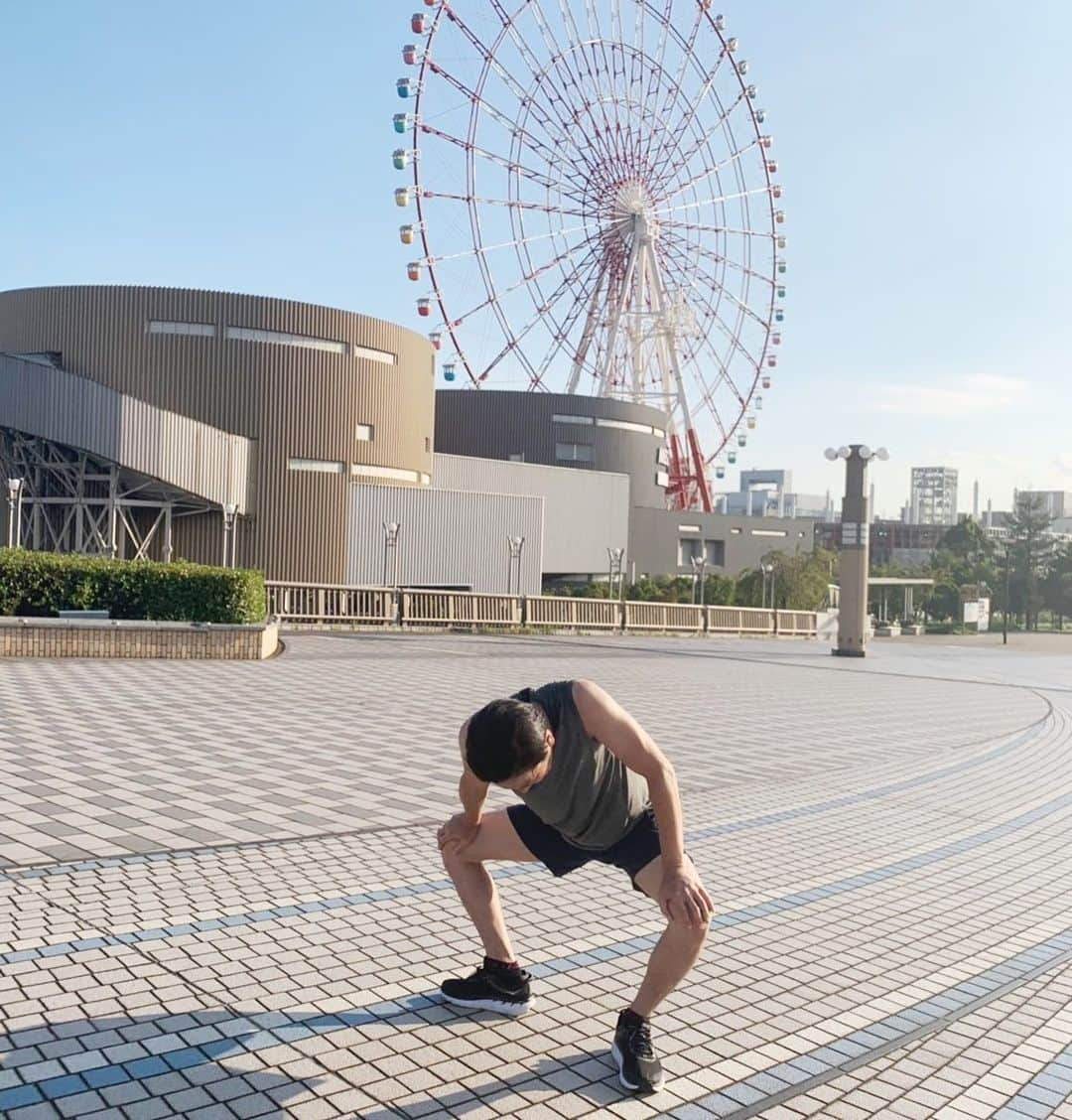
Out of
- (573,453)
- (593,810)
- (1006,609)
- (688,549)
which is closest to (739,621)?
(573,453)

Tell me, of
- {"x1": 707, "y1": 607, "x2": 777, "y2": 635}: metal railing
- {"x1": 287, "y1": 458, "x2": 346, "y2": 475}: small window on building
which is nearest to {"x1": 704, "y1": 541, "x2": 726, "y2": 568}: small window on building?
{"x1": 707, "y1": 607, "x2": 777, "y2": 635}: metal railing

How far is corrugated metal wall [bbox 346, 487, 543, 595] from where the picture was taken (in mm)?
38688

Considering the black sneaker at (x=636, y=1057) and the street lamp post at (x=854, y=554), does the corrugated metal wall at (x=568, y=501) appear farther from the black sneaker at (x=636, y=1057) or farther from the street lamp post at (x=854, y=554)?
the black sneaker at (x=636, y=1057)

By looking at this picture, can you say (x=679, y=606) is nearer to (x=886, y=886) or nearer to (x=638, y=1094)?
(x=886, y=886)

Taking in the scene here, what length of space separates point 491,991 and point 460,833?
1.98 ft

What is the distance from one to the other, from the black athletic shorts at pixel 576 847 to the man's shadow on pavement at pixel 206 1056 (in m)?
0.60

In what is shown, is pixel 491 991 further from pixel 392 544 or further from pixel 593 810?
pixel 392 544

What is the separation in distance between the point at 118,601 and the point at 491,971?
14042 mm

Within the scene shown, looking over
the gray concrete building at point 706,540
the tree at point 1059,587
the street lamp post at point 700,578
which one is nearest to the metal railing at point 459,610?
the street lamp post at point 700,578

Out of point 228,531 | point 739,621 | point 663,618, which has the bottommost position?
point 739,621

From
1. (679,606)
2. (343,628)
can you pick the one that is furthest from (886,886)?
(679,606)

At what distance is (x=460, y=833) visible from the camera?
3.81 m

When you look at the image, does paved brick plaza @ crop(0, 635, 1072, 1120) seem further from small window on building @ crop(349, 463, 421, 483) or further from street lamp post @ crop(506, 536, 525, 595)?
street lamp post @ crop(506, 536, 525, 595)

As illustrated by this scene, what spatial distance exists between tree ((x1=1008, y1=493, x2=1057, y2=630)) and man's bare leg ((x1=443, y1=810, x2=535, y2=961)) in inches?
3861
